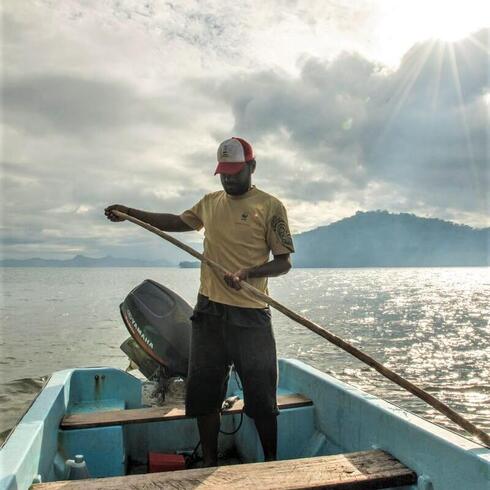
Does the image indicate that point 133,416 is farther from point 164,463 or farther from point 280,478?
point 280,478

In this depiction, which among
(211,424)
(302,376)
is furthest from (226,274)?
(302,376)

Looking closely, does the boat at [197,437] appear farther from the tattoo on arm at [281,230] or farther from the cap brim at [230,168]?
the cap brim at [230,168]

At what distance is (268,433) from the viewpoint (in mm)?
4059

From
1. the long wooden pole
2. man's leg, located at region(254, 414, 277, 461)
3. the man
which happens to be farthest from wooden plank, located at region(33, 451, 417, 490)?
the man

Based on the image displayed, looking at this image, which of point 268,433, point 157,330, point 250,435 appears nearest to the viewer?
point 268,433

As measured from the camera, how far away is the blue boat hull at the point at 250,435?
307cm

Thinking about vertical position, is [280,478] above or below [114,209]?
below

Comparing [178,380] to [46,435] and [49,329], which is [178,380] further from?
[49,329]

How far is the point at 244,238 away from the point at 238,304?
52 cm

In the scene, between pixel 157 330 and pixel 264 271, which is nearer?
pixel 264 271

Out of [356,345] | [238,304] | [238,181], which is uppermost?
[238,181]

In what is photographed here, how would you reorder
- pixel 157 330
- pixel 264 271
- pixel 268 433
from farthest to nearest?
pixel 157 330, pixel 268 433, pixel 264 271

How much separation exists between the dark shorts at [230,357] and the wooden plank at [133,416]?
0.64 meters

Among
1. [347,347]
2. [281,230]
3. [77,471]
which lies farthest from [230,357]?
[77,471]
